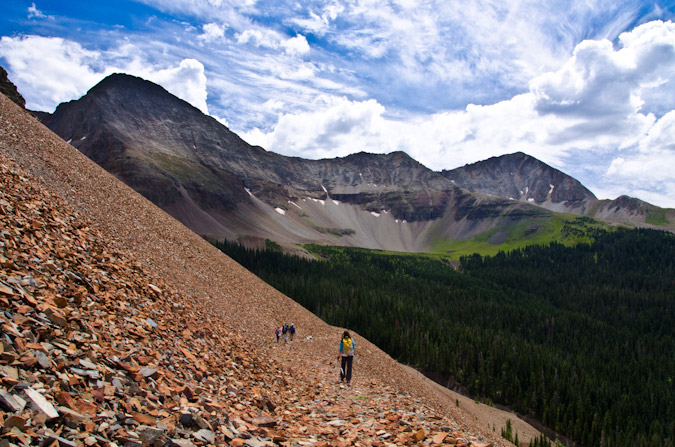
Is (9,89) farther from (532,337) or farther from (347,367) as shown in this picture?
(532,337)

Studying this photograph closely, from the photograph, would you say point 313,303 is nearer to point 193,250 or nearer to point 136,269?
point 193,250

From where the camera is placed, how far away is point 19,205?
538 inches

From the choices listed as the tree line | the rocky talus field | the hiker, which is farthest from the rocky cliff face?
the tree line

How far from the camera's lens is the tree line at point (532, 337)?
75.6m

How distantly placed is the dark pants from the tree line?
66936 mm

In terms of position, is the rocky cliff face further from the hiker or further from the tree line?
the tree line

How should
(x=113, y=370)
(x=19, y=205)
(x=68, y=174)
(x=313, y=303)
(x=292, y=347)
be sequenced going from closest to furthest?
(x=113, y=370) → (x=19, y=205) → (x=68, y=174) → (x=292, y=347) → (x=313, y=303)

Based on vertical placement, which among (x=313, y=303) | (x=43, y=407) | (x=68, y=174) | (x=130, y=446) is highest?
(x=68, y=174)

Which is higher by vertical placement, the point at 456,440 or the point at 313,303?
the point at 456,440

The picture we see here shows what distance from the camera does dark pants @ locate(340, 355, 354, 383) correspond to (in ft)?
68.5

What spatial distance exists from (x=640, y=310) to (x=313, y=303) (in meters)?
141

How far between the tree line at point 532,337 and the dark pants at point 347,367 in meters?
66.9

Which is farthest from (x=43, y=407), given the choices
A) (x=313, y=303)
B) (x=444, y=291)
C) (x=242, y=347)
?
(x=444, y=291)

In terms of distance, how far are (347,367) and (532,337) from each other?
384ft
